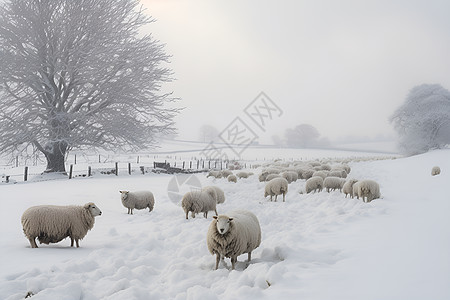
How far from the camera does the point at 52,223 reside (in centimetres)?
613

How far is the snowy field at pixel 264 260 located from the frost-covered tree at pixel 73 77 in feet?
39.8

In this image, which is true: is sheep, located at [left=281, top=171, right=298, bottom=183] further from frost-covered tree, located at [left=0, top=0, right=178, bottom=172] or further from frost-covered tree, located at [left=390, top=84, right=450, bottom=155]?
frost-covered tree, located at [left=390, top=84, right=450, bottom=155]

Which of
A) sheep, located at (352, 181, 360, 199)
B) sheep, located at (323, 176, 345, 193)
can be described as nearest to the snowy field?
sheep, located at (352, 181, 360, 199)

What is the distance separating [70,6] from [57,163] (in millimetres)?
→ 10370

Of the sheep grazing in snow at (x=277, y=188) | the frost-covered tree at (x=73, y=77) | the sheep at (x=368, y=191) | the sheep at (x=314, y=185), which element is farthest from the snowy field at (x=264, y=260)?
the frost-covered tree at (x=73, y=77)

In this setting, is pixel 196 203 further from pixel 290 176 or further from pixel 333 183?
pixel 290 176

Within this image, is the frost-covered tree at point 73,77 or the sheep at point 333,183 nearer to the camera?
the sheep at point 333,183

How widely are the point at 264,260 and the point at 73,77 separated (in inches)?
775

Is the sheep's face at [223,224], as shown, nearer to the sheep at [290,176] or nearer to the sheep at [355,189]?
the sheep at [355,189]

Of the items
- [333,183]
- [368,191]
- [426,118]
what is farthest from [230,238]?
[426,118]

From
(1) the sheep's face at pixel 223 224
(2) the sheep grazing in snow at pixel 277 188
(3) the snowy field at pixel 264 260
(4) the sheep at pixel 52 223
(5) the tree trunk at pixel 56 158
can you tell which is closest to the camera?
(3) the snowy field at pixel 264 260

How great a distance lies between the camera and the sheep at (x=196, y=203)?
944cm

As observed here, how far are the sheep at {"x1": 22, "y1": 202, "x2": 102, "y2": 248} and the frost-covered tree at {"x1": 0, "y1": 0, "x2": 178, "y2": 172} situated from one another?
14320mm

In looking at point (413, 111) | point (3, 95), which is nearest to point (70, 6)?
point (3, 95)
